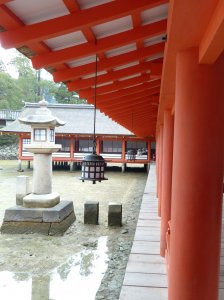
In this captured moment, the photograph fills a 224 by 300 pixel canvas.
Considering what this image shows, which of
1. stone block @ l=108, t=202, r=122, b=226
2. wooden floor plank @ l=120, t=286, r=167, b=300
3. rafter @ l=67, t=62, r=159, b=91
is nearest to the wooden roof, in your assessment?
rafter @ l=67, t=62, r=159, b=91

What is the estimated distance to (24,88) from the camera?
42.9m

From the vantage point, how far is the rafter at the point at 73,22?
193 centimetres

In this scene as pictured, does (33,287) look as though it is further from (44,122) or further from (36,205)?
(44,122)

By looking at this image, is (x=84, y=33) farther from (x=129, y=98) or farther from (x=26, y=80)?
(x=26, y=80)

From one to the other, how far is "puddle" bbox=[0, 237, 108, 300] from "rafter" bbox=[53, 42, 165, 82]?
141 inches

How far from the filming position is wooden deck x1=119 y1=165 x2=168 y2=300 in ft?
12.1

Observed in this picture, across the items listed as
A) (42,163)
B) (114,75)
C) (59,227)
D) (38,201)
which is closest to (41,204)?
(38,201)

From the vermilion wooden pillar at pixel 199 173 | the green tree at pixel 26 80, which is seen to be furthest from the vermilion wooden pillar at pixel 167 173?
the green tree at pixel 26 80

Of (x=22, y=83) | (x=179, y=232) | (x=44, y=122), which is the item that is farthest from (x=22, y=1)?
(x=22, y=83)

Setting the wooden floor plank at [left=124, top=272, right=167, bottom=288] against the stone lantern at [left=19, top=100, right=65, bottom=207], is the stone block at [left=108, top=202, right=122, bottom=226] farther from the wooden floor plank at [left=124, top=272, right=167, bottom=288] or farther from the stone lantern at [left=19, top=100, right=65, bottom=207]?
the wooden floor plank at [left=124, top=272, right=167, bottom=288]

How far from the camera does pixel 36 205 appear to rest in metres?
9.13

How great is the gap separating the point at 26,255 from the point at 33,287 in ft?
5.09

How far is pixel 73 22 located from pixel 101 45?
56 centimetres

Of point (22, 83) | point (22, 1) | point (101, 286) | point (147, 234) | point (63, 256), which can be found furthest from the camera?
point (22, 83)
